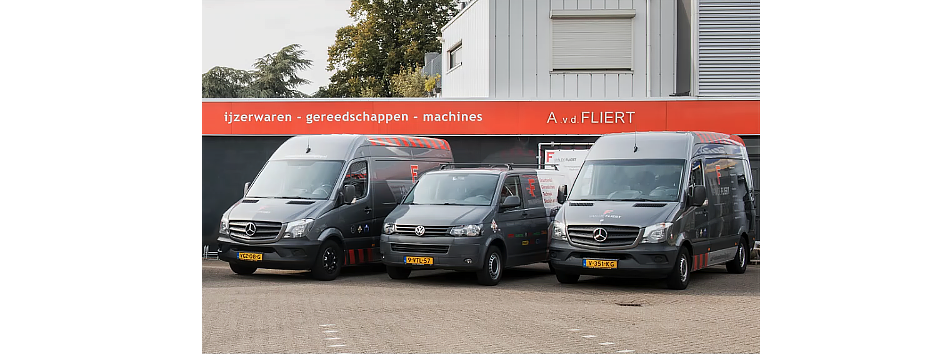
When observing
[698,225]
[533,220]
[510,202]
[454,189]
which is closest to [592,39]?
[533,220]

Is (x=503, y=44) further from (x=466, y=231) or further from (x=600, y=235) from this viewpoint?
(x=600, y=235)

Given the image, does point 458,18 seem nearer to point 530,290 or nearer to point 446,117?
point 446,117

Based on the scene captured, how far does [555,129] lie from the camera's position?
66.9 feet

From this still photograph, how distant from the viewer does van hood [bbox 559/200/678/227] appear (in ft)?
45.3

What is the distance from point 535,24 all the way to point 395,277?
404 inches

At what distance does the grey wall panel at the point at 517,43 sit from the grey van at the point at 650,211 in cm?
823

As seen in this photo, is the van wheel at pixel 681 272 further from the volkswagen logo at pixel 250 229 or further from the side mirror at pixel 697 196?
the volkswagen logo at pixel 250 229

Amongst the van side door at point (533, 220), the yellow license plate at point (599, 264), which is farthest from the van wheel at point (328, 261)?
the yellow license plate at point (599, 264)

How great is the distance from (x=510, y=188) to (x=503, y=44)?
910 centimetres

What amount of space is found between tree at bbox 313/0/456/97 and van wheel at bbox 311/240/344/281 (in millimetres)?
29902

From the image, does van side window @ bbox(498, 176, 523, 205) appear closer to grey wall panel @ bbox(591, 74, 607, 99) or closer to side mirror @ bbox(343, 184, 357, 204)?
side mirror @ bbox(343, 184, 357, 204)

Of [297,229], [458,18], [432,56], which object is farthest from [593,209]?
[432,56]

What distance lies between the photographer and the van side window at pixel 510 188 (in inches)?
603
